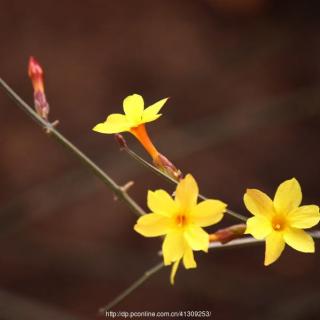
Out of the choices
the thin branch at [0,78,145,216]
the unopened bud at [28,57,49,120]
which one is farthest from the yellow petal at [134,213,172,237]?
the unopened bud at [28,57,49,120]

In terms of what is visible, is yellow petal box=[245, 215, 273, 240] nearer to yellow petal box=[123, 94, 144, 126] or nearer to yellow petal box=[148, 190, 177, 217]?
yellow petal box=[148, 190, 177, 217]

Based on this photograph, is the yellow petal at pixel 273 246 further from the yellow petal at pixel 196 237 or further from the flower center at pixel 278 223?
the yellow petal at pixel 196 237

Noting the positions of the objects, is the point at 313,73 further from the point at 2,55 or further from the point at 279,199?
the point at 279,199

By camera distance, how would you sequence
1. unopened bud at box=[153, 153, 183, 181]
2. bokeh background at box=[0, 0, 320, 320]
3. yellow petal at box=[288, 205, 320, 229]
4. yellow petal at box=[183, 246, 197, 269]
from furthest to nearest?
bokeh background at box=[0, 0, 320, 320] < unopened bud at box=[153, 153, 183, 181] < yellow petal at box=[288, 205, 320, 229] < yellow petal at box=[183, 246, 197, 269]

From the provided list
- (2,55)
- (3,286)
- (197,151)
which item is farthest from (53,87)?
(3,286)

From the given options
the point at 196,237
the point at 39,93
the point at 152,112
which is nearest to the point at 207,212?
the point at 196,237

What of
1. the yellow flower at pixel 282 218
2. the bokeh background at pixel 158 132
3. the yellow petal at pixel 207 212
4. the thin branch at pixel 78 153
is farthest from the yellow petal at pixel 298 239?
the bokeh background at pixel 158 132
